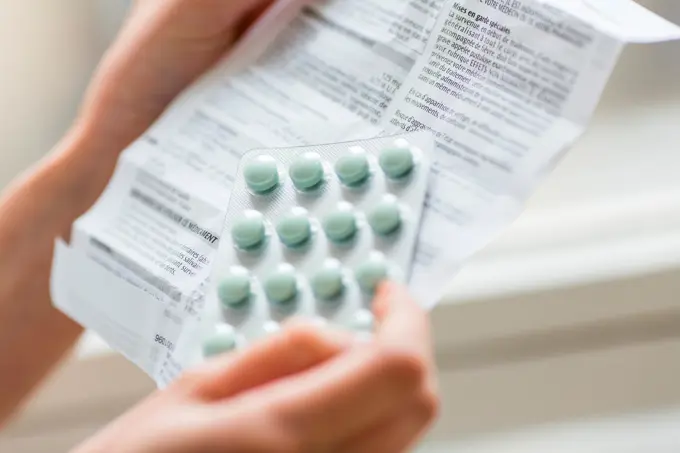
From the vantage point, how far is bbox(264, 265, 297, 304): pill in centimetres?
33

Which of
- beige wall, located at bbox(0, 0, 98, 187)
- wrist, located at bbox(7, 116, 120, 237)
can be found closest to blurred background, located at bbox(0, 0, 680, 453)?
beige wall, located at bbox(0, 0, 98, 187)

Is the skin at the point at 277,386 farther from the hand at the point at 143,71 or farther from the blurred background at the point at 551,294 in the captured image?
the blurred background at the point at 551,294

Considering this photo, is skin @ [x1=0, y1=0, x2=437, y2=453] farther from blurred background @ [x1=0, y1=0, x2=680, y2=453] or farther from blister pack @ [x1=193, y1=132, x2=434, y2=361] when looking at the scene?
blurred background @ [x1=0, y1=0, x2=680, y2=453]

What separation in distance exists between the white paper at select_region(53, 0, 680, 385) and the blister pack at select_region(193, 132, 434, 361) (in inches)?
0.4

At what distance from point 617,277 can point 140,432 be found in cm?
38

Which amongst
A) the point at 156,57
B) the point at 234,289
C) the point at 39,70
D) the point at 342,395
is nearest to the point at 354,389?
the point at 342,395

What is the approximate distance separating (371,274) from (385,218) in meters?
0.02

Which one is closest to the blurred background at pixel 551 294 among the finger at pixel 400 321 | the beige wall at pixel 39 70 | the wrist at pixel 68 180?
the beige wall at pixel 39 70

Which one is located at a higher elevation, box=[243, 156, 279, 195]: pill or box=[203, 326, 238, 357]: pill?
box=[243, 156, 279, 195]: pill

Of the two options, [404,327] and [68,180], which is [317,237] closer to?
[404,327]

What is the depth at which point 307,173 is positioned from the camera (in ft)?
1.16

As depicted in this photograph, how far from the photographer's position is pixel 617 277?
0.56 metres

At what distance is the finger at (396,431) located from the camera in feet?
0.86

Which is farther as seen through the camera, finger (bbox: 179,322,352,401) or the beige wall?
the beige wall
